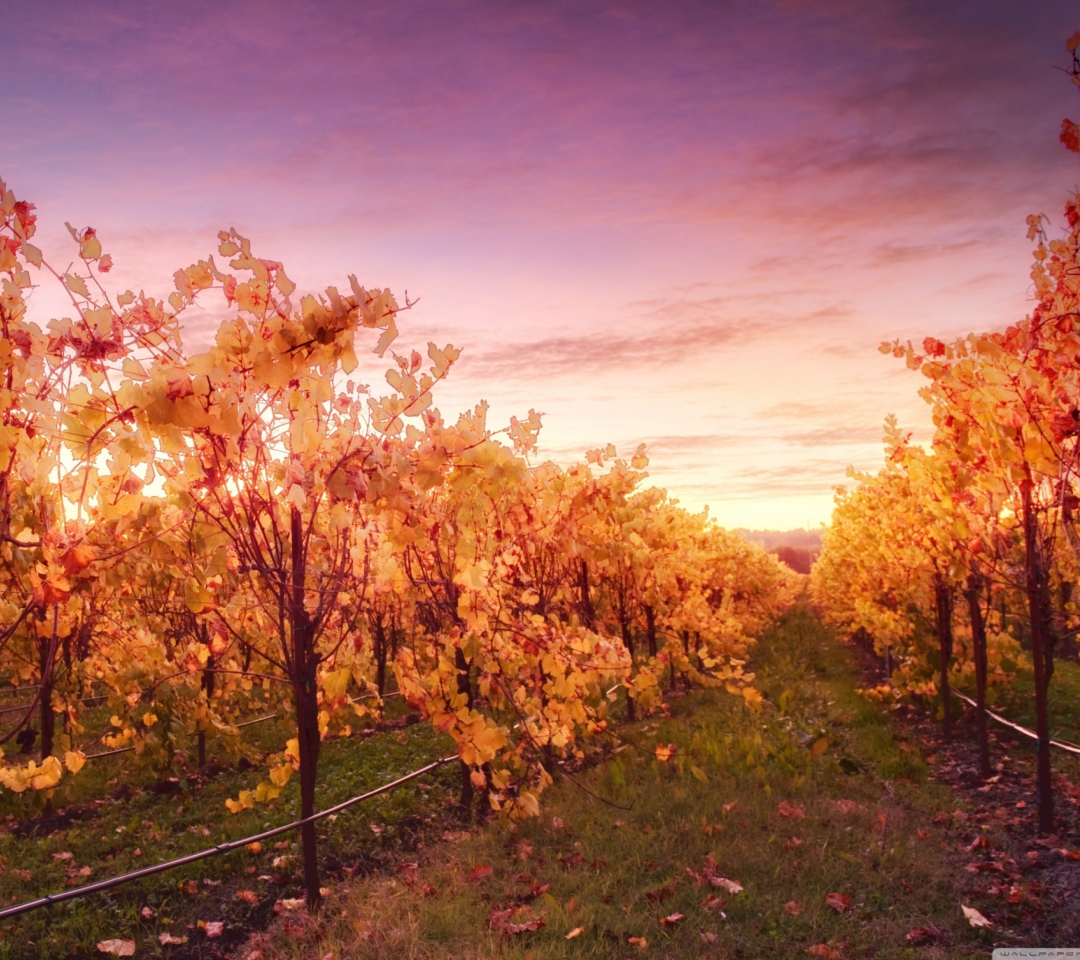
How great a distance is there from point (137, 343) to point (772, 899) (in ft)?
16.6

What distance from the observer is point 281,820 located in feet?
23.7

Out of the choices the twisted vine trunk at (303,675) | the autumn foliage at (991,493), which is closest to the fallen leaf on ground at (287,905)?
the twisted vine trunk at (303,675)

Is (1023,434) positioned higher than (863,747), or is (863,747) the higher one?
(1023,434)

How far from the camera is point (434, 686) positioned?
525 centimetres

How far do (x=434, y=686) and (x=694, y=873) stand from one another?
2244 millimetres

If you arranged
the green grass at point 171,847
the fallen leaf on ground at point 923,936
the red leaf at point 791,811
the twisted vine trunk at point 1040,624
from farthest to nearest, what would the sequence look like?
1. the red leaf at point 791,811
2. the twisted vine trunk at point 1040,624
3. the green grass at point 171,847
4. the fallen leaf on ground at point 923,936

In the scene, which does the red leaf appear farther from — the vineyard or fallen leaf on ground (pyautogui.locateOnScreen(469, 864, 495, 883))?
fallen leaf on ground (pyautogui.locateOnScreen(469, 864, 495, 883))

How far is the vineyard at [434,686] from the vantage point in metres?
3.39

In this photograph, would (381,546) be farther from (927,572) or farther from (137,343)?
(927,572)

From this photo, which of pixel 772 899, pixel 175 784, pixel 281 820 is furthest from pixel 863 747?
pixel 175 784

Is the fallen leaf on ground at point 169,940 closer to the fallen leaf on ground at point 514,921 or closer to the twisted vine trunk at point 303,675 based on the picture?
the twisted vine trunk at point 303,675

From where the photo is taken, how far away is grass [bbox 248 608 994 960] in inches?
176

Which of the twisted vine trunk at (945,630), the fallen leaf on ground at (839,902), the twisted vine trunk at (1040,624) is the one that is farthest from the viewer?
the twisted vine trunk at (945,630)

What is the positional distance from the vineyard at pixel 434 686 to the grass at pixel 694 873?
29 millimetres
